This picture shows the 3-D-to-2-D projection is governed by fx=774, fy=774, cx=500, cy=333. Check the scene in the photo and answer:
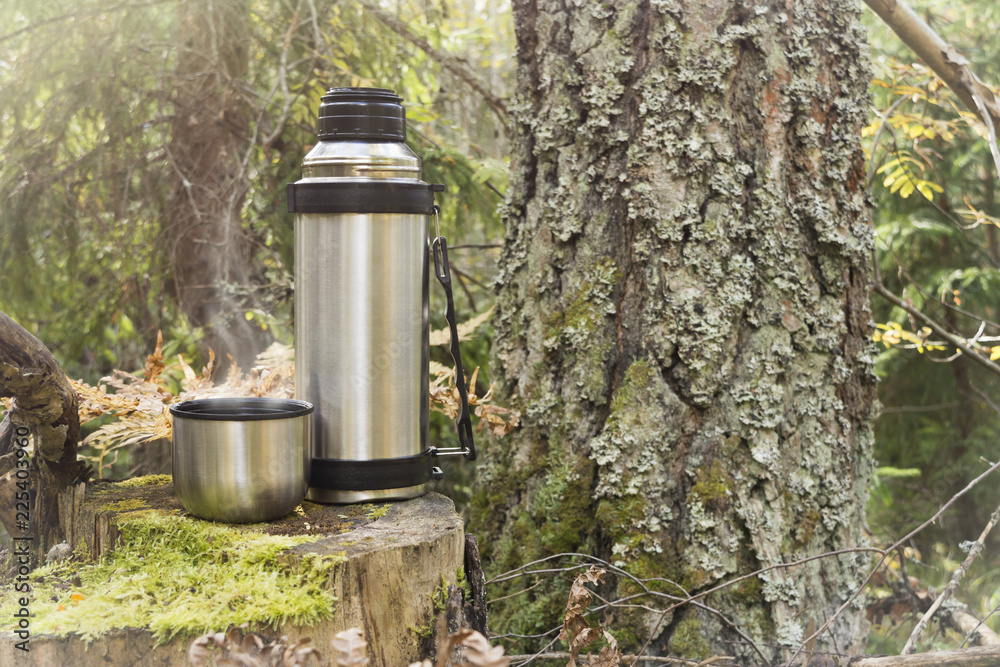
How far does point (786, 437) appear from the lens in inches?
86.3

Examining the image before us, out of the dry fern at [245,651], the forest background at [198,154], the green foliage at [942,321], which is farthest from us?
the green foliage at [942,321]

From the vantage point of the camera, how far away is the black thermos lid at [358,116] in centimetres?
172

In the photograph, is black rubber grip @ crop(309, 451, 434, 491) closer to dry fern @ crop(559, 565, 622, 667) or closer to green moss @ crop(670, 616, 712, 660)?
dry fern @ crop(559, 565, 622, 667)

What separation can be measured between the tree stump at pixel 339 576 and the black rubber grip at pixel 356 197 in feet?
2.19

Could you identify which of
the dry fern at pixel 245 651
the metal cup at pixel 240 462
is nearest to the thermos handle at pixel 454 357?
the metal cup at pixel 240 462

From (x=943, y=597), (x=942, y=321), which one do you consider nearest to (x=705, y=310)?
(x=943, y=597)

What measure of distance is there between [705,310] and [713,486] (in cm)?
48

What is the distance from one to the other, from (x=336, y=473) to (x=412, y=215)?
60 cm

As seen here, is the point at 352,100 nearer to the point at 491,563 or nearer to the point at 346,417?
the point at 346,417

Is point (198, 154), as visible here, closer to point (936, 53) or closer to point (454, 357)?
point (454, 357)

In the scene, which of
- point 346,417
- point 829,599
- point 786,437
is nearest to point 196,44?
point 346,417

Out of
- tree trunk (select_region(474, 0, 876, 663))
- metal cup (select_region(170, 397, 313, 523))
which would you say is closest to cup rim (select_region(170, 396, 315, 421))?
metal cup (select_region(170, 397, 313, 523))

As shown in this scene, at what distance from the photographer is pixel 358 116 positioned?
5.63ft

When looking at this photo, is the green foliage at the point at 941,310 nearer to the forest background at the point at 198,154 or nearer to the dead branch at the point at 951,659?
the forest background at the point at 198,154
